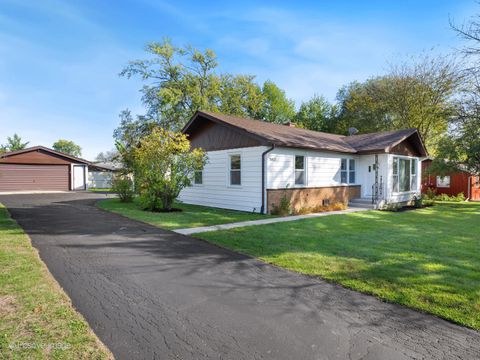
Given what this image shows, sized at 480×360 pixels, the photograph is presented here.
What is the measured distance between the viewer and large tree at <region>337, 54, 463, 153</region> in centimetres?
2419

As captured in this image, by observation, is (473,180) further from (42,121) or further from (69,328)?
(42,121)

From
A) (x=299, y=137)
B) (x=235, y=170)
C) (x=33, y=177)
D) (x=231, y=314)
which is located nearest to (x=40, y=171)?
(x=33, y=177)

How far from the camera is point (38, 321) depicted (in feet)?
10.4

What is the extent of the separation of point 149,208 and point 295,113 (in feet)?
109

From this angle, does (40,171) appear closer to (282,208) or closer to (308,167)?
(282,208)

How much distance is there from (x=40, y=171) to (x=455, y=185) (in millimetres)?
35206

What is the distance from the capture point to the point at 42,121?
25812mm

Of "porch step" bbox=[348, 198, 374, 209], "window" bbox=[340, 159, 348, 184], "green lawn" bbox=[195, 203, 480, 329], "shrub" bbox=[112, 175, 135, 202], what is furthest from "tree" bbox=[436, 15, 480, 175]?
"shrub" bbox=[112, 175, 135, 202]

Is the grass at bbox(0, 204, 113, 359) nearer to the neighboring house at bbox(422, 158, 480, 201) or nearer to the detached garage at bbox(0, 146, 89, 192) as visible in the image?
the neighboring house at bbox(422, 158, 480, 201)

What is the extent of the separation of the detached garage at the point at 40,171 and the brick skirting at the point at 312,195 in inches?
964

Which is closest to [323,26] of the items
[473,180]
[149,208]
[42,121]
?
[149,208]

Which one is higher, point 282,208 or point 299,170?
point 299,170

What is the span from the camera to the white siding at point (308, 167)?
1224 centimetres

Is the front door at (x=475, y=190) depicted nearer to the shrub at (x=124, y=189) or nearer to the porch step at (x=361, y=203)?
the porch step at (x=361, y=203)
